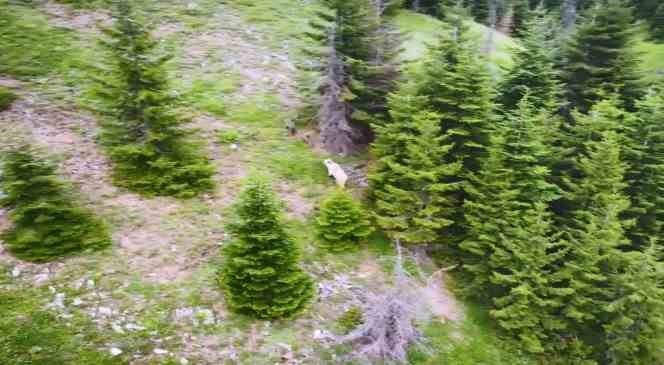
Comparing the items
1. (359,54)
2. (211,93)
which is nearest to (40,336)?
(211,93)

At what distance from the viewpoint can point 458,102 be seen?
54.2 feet

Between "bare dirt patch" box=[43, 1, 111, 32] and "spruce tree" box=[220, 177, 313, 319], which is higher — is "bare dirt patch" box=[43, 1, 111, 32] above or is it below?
above

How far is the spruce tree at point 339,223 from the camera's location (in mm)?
15547

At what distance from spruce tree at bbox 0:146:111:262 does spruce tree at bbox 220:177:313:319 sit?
409 cm

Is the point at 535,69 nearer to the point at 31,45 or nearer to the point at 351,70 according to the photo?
the point at 351,70

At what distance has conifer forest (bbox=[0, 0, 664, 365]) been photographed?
39.5 feet

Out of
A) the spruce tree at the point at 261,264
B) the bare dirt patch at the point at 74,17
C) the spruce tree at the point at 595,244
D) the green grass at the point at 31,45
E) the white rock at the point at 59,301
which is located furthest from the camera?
the bare dirt patch at the point at 74,17

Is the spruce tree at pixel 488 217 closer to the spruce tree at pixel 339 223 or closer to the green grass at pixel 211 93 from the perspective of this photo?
the spruce tree at pixel 339 223

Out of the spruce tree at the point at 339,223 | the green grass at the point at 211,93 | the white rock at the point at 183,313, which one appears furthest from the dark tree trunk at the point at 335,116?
the white rock at the point at 183,313

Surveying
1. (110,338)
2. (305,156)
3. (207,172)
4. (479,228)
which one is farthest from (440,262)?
(110,338)

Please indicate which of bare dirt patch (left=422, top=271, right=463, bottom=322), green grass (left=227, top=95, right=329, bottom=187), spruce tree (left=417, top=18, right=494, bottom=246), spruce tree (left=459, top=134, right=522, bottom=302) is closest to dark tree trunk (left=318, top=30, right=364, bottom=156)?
green grass (left=227, top=95, right=329, bottom=187)

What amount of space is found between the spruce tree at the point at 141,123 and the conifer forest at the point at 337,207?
2.7 inches

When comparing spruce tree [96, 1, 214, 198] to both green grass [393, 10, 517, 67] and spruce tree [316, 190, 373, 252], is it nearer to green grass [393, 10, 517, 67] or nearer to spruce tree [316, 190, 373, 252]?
spruce tree [316, 190, 373, 252]

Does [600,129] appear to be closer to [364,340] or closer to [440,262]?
[440,262]
